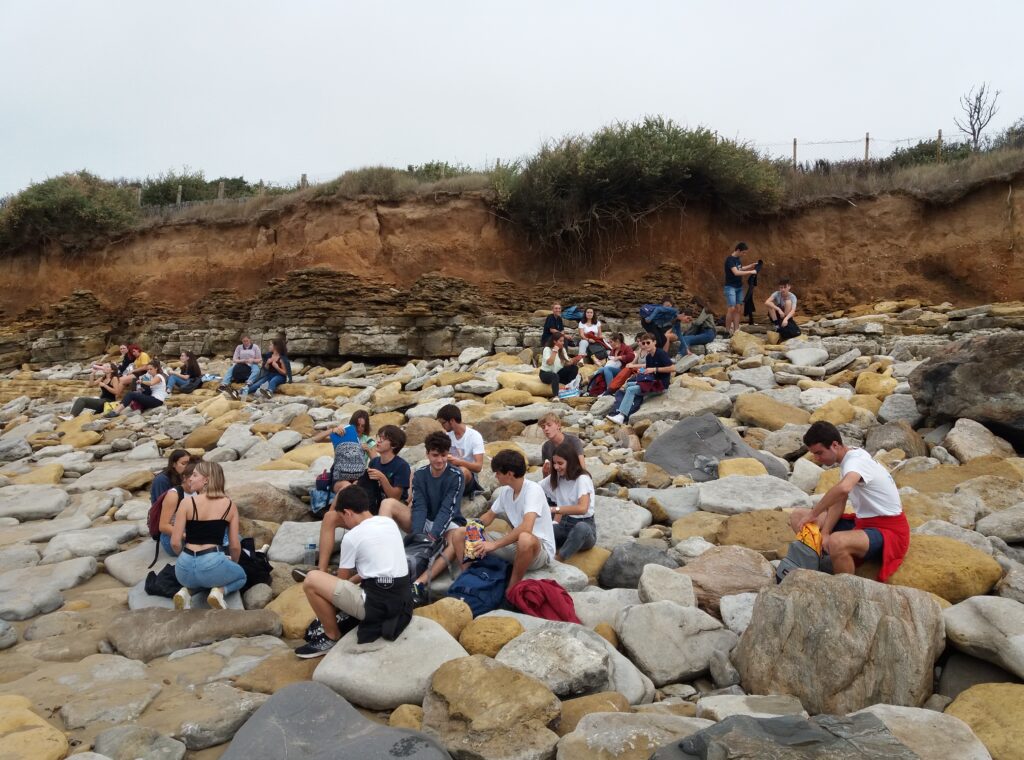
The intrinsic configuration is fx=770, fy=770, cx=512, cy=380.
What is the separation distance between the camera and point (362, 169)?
20.1m

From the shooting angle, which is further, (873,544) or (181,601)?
A: (181,601)

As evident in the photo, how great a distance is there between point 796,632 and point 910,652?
52 centimetres

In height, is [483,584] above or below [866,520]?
below

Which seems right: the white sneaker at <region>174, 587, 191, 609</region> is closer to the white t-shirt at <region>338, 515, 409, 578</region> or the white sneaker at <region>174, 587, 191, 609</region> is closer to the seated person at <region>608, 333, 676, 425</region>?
the white t-shirt at <region>338, 515, 409, 578</region>

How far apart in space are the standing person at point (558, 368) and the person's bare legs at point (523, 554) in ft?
21.8

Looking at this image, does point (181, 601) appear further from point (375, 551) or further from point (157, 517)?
point (375, 551)

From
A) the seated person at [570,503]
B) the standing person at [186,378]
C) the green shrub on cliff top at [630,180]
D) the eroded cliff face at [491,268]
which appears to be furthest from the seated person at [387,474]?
the green shrub on cliff top at [630,180]

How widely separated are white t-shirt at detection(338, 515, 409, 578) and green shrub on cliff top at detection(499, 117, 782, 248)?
552 inches

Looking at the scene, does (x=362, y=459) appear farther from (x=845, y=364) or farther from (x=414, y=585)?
(x=845, y=364)

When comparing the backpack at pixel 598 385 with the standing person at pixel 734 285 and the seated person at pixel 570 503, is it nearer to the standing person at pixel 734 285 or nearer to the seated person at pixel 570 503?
the standing person at pixel 734 285

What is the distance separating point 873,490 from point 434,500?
3021mm

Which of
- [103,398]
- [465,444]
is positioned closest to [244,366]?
[103,398]

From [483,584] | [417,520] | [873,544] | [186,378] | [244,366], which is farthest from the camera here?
[244,366]

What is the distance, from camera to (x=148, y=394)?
13484mm
